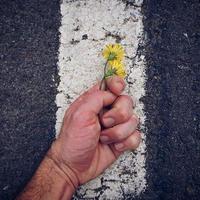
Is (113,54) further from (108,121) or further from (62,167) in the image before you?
(62,167)

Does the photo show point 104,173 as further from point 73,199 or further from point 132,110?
point 132,110

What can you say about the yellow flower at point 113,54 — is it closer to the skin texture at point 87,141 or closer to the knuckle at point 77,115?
the skin texture at point 87,141

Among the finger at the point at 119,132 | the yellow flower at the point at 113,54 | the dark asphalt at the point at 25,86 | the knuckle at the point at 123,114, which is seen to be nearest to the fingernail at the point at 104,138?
the finger at the point at 119,132

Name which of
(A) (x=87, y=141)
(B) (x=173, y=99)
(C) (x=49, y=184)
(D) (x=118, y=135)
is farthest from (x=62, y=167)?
(B) (x=173, y=99)

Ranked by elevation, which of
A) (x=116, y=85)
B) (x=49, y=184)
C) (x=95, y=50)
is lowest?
(x=49, y=184)

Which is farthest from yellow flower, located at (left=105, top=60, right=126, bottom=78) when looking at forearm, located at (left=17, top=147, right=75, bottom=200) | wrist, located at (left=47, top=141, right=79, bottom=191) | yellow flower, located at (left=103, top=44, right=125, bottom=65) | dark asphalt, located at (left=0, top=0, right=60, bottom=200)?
forearm, located at (left=17, top=147, right=75, bottom=200)

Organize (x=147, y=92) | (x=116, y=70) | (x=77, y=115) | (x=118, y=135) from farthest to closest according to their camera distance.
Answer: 1. (x=147, y=92)
2. (x=116, y=70)
3. (x=118, y=135)
4. (x=77, y=115)

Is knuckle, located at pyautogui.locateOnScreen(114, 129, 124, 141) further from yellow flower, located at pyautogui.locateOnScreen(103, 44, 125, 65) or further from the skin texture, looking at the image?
yellow flower, located at pyautogui.locateOnScreen(103, 44, 125, 65)

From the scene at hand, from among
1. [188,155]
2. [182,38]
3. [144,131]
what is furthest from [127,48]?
[188,155]
